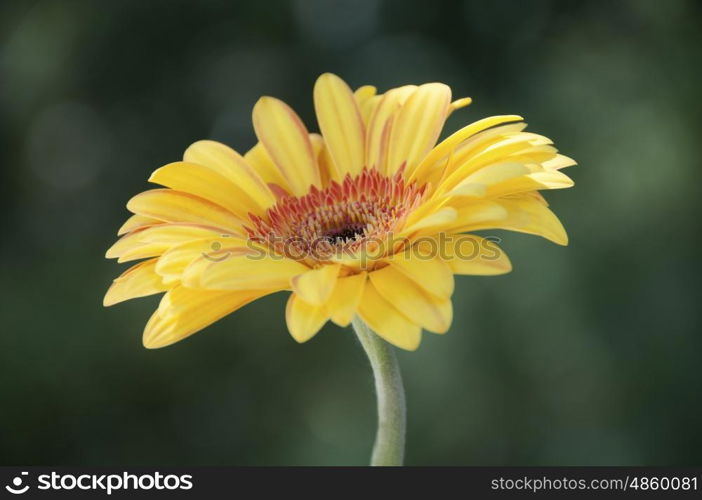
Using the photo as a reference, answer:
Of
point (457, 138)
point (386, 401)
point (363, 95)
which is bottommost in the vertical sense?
point (386, 401)

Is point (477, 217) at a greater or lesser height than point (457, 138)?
lesser

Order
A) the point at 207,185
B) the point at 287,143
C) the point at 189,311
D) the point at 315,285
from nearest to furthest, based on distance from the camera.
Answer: the point at 315,285
the point at 189,311
the point at 207,185
the point at 287,143

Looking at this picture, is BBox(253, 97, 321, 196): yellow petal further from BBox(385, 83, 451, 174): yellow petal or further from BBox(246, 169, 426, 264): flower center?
Answer: BBox(385, 83, 451, 174): yellow petal

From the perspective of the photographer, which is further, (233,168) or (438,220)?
(233,168)

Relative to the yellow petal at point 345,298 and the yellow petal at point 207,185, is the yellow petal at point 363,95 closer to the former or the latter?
the yellow petal at point 207,185

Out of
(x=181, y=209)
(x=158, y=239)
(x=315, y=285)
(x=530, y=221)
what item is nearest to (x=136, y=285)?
(x=158, y=239)

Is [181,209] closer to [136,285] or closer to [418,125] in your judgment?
[136,285]

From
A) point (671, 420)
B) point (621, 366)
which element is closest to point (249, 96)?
point (621, 366)
